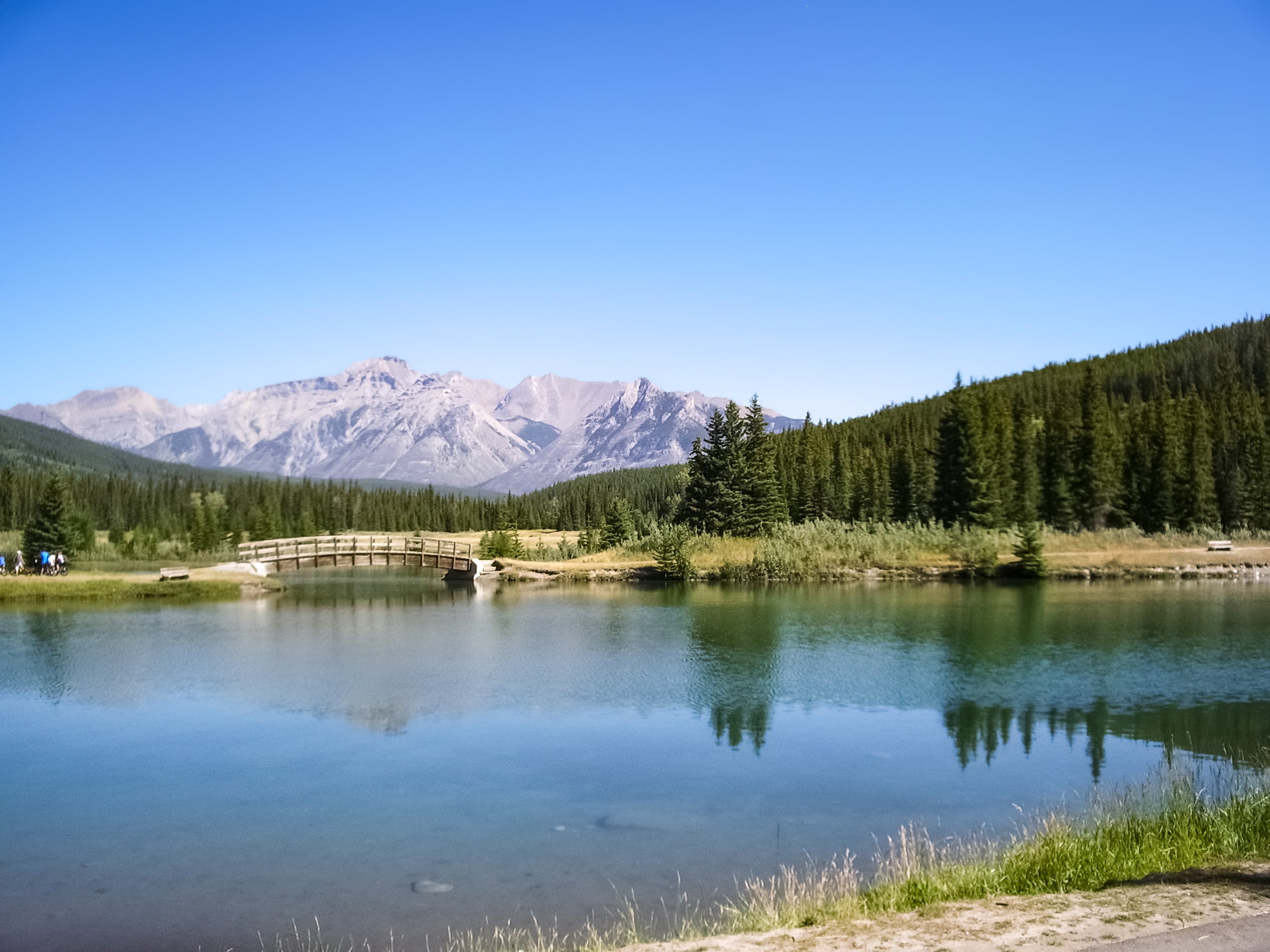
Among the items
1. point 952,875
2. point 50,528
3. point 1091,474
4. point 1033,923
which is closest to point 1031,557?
point 1091,474

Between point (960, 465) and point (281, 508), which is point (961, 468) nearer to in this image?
point (960, 465)

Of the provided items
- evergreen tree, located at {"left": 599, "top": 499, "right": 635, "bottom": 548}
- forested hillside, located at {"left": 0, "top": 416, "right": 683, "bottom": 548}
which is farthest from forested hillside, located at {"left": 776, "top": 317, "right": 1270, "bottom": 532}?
forested hillside, located at {"left": 0, "top": 416, "right": 683, "bottom": 548}

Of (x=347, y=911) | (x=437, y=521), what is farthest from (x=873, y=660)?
(x=437, y=521)

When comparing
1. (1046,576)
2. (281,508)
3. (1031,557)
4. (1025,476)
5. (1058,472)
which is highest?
(281,508)

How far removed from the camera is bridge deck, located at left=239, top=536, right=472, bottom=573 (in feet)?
228

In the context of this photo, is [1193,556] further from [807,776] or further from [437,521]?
[437,521]

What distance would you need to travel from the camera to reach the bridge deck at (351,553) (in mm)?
69625

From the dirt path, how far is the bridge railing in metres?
62.9

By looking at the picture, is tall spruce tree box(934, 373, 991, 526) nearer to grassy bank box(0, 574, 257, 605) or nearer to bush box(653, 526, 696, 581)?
bush box(653, 526, 696, 581)

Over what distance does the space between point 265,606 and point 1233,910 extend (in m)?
49.5

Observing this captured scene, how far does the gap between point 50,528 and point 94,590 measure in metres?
27.6

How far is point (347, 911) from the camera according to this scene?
38.5ft

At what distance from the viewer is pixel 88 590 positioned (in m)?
52.0

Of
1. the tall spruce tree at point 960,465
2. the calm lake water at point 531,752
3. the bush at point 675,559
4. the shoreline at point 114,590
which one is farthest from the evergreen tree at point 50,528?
the tall spruce tree at point 960,465
